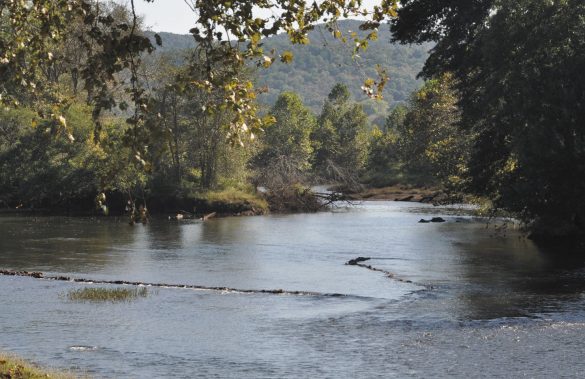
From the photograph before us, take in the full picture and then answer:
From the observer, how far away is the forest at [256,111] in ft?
40.8

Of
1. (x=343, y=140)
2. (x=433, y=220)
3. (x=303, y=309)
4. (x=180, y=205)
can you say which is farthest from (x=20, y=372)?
(x=343, y=140)

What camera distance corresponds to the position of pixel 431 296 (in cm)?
3309

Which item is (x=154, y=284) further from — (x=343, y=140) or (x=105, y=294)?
(x=343, y=140)

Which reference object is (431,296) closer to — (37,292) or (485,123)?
(37,292)

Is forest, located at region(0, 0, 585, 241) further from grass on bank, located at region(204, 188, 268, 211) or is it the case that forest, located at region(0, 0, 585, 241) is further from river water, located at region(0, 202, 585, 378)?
river water, located at region(0, 202, 585, 378)

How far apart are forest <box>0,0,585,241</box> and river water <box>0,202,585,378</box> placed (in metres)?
5.52

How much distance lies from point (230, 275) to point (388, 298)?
908cm

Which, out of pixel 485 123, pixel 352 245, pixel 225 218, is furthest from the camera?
pixel 225 218

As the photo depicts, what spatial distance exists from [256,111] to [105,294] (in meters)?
Answer: 20.2

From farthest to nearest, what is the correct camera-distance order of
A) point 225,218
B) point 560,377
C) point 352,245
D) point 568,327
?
point 225,218, point 352,245, point 568,327, point 560,377

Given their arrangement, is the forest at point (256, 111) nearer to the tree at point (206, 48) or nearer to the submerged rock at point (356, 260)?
the tree at point (206, 48)

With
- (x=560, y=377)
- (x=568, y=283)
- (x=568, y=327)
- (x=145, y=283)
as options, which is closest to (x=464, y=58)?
(x=568, y=283)

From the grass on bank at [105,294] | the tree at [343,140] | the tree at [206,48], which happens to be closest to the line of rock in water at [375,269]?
the grass on bank at [105,294]

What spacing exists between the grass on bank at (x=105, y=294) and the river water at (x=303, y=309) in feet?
1.87
